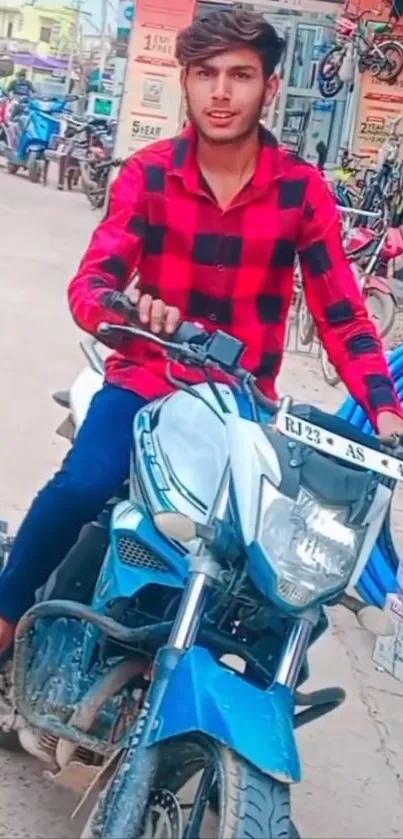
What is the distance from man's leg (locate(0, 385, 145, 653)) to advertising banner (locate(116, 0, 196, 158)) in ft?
44.1

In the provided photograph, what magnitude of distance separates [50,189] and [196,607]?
2034 cm

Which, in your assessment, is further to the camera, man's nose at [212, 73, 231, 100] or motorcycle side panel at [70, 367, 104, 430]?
motorcycle side panel at [70, 367, 104, 430]

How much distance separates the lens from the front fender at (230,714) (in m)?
2.48

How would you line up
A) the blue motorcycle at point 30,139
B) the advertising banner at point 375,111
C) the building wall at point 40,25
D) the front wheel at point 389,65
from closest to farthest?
the front wheel at point 389,65
the advertising banner at point 375,111
the blue motorcycle at point 30,139
the building wall at point 40,25

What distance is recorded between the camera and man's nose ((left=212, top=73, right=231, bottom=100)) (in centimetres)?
315

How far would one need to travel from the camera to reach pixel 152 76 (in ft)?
54.7

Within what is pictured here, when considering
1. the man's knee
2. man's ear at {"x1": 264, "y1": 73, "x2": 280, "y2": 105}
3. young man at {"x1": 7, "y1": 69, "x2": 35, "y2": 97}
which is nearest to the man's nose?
man's ear at {"x1": 264, "y1": 73, "x2": 280, "y2": 105}

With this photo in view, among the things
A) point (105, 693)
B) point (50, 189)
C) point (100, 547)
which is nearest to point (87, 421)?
point (100, 547)

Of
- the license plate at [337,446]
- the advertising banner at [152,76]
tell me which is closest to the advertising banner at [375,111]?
the advertising banner at [152,76]

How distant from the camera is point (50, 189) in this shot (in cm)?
2252

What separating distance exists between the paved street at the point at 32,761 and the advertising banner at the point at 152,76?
4715 mm

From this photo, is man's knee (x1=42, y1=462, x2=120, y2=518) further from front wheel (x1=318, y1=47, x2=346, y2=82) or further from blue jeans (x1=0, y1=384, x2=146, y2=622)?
front wheel (x1=318, y1=47, x2=346, y2=82)

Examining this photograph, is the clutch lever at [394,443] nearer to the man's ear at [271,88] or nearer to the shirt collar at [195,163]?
the shirt collar at [195,163]

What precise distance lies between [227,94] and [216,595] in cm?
109
